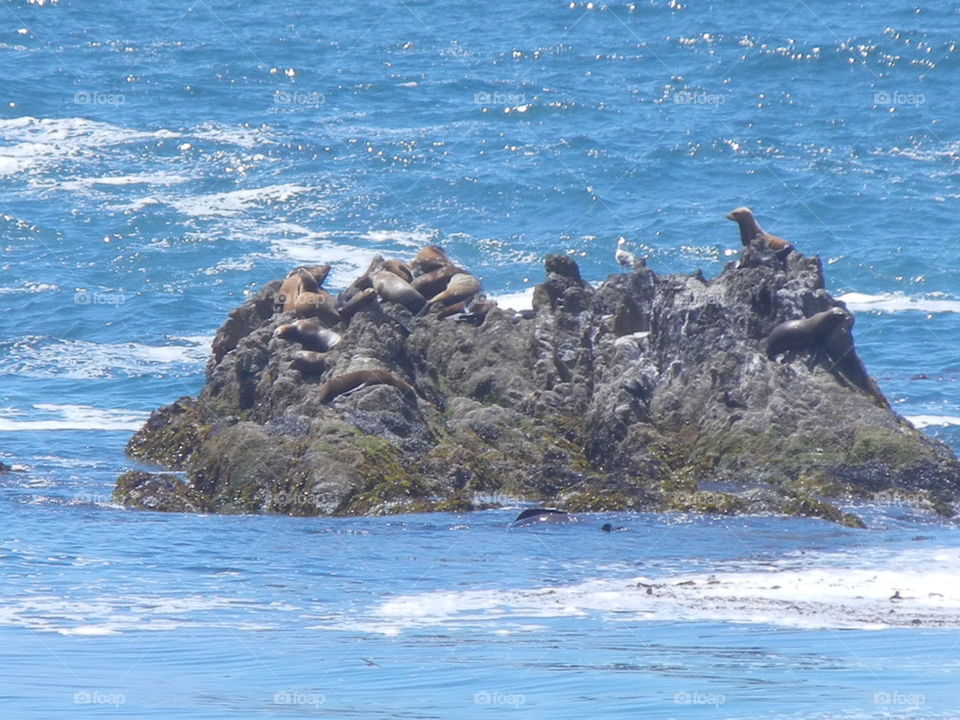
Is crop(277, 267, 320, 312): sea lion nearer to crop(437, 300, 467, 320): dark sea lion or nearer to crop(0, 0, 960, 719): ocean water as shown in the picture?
crop(437, 300, 467, 320): dark sea lion

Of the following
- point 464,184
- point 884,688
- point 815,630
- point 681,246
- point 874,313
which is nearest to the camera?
point 884,688

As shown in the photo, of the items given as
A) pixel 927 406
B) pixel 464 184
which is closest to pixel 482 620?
pixel 927 406

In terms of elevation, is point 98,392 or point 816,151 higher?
point 816,151

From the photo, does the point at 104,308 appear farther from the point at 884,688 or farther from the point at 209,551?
the point at 884,688

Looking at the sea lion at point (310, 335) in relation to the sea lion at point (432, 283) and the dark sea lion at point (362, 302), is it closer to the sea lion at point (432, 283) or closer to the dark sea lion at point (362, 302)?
the dark sea lion at point (362, 302)

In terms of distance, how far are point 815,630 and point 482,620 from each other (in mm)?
2092

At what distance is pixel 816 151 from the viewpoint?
3531 centimetres

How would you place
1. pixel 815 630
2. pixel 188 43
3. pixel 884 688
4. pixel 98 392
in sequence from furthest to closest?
pixel 188 43, pixel 98 392, pixel 815 630, pixel 884 688

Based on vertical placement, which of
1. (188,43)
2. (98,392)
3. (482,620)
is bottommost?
(98,392)
